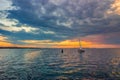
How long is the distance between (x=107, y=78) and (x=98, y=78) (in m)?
2.35

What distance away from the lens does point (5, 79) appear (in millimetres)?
43688

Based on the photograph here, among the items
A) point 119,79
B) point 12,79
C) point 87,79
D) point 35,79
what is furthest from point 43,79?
point 119,79

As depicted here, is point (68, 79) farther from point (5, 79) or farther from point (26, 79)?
point (5, 79)

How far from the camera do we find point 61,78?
1768 inches

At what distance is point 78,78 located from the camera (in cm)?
4484

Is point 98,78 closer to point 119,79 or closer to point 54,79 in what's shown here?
point 119,79

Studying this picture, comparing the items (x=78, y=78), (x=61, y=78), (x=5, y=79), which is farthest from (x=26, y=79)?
(x=78, y=78)

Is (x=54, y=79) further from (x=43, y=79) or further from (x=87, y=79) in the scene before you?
(x=87, y=79)

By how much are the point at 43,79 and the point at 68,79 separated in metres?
6.49

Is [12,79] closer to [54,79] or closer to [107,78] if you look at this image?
[54,79]

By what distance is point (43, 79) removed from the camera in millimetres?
43719

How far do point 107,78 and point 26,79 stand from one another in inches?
832

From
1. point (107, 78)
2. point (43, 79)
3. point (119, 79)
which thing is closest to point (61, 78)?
point (43, 79)

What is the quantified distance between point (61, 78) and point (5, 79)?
47.9 ft
